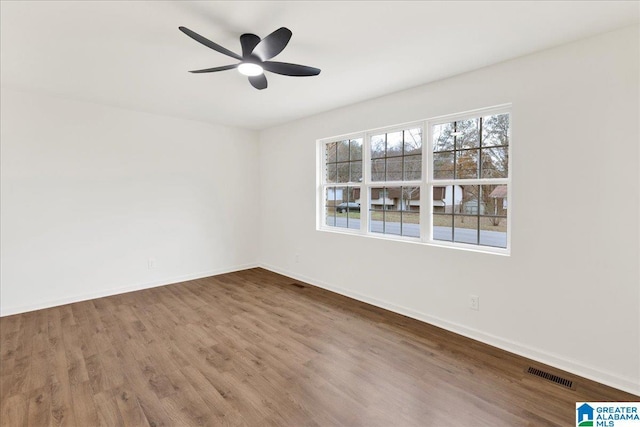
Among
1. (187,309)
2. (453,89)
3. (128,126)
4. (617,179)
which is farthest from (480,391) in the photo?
(128,126)

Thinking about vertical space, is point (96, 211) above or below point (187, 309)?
above

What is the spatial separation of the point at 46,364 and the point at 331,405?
2342mm

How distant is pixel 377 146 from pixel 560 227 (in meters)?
2.09

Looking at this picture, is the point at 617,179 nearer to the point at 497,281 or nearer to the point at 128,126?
the point at 497,281

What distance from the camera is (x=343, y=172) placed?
14.0 feet

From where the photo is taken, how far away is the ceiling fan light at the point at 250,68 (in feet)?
7.53

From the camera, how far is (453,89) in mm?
2941

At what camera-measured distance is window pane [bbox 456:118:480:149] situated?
290 centimetres

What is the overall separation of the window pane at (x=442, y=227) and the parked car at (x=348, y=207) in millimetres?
1122

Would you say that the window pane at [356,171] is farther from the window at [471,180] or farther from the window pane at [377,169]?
the window at [471,180]

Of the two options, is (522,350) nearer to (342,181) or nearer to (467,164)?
(467,164)

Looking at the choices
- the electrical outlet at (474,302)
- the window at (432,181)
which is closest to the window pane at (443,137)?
the window at (432,181)

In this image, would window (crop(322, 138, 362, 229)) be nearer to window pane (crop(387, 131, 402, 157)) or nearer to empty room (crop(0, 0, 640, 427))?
empty room (crop(0, 0, 640, 427))

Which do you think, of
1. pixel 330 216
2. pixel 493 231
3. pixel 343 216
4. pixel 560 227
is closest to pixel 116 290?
pixel 330 216
